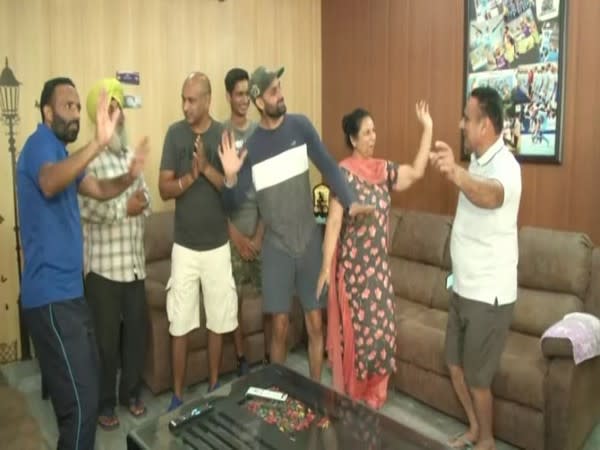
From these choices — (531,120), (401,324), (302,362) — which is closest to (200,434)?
(401,324)

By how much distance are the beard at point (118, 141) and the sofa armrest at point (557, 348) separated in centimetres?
212

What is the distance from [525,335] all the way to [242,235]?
1.59m

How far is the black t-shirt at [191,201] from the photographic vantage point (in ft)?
8.82

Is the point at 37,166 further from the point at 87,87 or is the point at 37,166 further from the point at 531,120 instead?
the point at 531,120

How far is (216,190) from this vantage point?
8.89 ft

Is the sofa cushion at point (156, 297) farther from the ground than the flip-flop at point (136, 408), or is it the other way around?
the sofa cushion at point (156, 297)

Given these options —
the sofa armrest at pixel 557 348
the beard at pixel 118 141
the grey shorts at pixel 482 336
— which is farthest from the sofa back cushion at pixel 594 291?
the beard at pixel 118 141

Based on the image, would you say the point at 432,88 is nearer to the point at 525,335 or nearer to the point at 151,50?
the point at 525,335

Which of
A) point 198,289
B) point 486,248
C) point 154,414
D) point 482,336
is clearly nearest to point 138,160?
point 198,289

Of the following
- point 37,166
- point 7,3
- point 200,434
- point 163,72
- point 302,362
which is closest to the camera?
point 200,434

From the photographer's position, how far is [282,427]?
1.81 meters

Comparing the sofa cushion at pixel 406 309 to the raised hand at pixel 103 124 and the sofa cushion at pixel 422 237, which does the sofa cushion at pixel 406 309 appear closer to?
the sofa cushion at pixel 422 237

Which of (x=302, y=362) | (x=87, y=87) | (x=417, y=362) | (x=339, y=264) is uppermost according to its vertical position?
(x=87, y=87)

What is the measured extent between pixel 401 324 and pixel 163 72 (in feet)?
7.67
